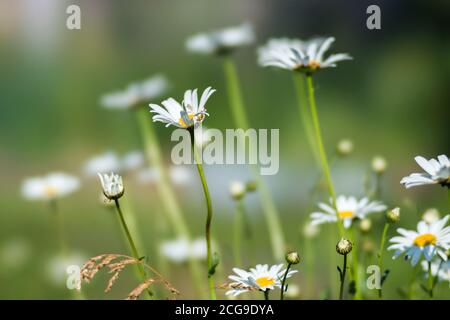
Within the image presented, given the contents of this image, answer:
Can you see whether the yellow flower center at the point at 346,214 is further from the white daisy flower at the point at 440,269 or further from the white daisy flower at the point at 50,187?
the white daisy flower at the point at 50,187

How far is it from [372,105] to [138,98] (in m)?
1.30

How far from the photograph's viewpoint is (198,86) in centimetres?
242

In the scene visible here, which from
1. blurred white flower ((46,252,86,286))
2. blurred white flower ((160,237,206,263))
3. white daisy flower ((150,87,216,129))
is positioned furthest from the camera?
blurred white flower ((46,252,86,286))

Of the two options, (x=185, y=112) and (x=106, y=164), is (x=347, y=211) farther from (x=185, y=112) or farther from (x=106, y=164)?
(x=106, y=164)

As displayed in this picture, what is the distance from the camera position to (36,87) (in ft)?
8.64

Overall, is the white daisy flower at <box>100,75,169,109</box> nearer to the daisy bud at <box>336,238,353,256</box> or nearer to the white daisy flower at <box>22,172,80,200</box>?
the white daisy flower at <box>22,172,80,200</box>

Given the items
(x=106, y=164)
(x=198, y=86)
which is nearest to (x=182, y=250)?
(x=106, y=164)

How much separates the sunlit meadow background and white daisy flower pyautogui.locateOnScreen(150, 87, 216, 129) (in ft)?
3.80

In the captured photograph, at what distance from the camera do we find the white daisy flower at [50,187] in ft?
4.24

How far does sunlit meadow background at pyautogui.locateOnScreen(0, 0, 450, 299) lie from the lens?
2.06m

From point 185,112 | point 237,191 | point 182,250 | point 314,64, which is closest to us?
point 185,112

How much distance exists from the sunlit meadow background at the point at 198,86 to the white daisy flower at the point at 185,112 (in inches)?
45.6

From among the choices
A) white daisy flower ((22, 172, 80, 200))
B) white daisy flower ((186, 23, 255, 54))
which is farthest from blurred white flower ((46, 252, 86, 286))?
white daisy flower ((186, 23, 255, 54))
